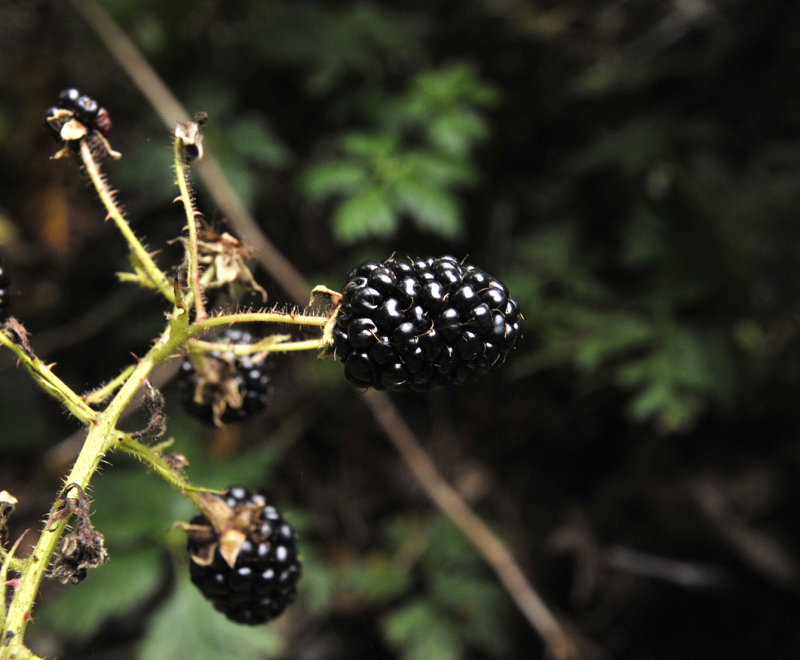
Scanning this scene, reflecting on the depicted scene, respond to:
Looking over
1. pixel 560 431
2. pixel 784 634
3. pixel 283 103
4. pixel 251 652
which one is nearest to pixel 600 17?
pixel 283 103

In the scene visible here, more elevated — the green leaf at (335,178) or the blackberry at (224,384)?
the green leaf at (335,178)

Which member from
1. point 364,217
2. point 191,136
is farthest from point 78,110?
point 364,217

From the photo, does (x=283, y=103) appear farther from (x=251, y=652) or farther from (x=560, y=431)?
(x=251, y=652)

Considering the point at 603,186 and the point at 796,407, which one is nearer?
the point at 796,407

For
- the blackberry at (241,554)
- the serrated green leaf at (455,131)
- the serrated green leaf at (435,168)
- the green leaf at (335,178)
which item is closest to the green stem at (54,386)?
the blackberry at (241,554)

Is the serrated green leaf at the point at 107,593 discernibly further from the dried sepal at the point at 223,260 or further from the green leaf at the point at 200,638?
the dried sepal at the point at 223,260

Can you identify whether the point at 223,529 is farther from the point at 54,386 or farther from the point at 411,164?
the point at 411,164
